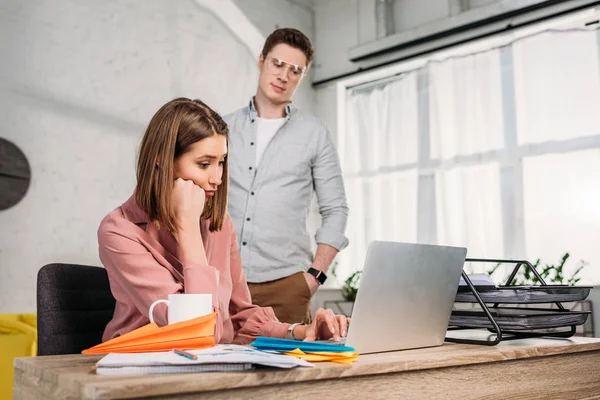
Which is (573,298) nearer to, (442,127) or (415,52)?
(442,127)

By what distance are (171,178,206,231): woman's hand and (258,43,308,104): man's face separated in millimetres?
1033

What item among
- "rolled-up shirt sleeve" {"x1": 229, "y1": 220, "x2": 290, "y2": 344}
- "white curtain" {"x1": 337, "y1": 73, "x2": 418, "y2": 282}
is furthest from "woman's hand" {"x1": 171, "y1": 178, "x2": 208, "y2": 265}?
"white curtain" {"x1": 337, "y1": 73, "x2": 418, "y2": 282}

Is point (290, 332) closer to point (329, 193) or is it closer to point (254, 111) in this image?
point (329, 193)

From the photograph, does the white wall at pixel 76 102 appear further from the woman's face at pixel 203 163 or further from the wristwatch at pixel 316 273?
the woman's face at pixel 203 163

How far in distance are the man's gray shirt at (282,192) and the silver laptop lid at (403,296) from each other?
1.18 metres

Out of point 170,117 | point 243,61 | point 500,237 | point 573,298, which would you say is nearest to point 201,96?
point 243,61

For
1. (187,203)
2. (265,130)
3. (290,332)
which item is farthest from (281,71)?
(290,332)

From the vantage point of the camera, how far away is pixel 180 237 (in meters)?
1.32

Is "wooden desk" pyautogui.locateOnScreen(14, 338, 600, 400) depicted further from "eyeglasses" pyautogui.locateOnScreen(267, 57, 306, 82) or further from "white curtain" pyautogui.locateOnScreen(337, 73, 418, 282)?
"white curtain" pyautogui.locateOnScreen(337, 73, 418, 282)

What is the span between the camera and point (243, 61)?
423cm

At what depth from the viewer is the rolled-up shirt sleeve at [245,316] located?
141 cm

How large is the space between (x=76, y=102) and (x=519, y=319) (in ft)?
9.14

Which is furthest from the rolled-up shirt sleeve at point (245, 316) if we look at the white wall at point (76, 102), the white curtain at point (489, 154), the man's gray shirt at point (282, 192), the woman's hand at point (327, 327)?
the white curtain at point (489, 154)

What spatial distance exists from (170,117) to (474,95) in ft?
8.77
